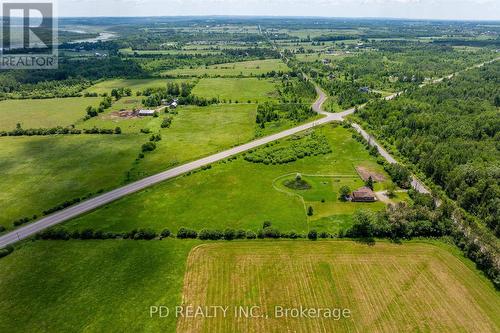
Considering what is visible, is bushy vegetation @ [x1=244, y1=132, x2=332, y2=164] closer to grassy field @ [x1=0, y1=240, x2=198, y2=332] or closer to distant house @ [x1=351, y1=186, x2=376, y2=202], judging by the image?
distant house @ [x1=351, y1=186, x2=376, y2=202]

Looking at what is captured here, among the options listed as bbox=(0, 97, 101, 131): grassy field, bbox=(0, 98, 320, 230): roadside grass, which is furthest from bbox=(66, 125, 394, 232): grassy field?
bbox=(0, 97, 101, 131): grassy field

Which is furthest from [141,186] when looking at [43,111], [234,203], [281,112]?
[43,111]

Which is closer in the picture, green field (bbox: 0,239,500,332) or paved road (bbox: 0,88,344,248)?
green field (bbox: 0,239,500,332)

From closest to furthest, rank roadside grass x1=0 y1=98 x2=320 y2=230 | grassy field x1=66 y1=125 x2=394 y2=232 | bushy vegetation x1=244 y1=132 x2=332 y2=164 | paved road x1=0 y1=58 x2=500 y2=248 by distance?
paved road x1=0 y1=58 x2=500 y2=248 → grassy field x1=66 y1=125 x2=394 y2=232 → roadside grass x1=0 y1=98 x2=320 y2=230 → bushy vegetation x1=244 y1=132 x2=332 y2=164

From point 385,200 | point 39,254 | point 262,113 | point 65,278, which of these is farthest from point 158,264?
point 262,113

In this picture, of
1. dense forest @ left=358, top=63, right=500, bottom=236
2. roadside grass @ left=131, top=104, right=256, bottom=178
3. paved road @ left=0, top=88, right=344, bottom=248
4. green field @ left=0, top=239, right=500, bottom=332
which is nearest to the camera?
green field @ left=0, top=239, right=500, bottom=332

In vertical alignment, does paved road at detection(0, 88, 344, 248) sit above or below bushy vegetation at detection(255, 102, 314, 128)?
below
